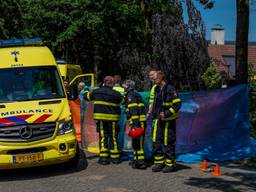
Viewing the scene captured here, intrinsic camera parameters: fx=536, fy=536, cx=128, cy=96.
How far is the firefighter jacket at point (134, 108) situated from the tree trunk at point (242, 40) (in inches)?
133

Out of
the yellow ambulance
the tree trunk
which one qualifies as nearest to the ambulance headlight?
the yellow ambulance

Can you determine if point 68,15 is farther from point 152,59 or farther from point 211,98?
point 211,98

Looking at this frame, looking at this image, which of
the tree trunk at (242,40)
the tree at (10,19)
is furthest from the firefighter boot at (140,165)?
the tree at (10,19)

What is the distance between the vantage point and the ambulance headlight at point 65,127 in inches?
381

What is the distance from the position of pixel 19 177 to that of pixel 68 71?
11.7m

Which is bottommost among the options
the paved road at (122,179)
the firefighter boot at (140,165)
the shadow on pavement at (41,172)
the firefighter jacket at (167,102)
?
the shadow on pavement at (41,172)

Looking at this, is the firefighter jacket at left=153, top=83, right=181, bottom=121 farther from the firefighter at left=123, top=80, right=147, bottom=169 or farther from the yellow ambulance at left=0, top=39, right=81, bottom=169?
the yellow ambulance at left=0, top=39, right=81, bottom=169

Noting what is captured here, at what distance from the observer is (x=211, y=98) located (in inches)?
433

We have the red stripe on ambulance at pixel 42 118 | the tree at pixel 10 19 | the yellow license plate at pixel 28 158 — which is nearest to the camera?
the yellow license plate at pixel 28 158

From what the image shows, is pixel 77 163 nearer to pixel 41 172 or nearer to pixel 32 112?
pixel 41 172

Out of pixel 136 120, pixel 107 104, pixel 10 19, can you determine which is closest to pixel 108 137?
pixel 107 104

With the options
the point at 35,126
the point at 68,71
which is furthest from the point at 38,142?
the point at 68,71

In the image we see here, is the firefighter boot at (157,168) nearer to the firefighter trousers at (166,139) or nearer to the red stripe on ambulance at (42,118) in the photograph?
the firefighter trousers at (166,139)

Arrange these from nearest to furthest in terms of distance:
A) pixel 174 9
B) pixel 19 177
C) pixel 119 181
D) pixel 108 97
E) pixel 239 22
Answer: pixel 119 181, pixel 19 177, pixel 108 97, pixel 239 22, pixel 174 9
